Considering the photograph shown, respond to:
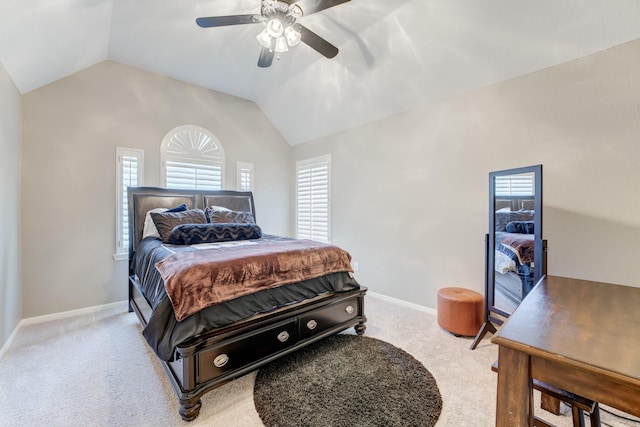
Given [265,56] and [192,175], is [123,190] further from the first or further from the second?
[265,56]

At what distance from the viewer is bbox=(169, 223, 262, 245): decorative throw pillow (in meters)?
2.88

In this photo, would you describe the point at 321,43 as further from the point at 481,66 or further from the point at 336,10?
the point at 481,66

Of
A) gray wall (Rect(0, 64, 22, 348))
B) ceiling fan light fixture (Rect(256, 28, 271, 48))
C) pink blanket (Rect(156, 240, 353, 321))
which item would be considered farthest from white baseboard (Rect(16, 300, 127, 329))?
ceiling fan light fixture (Rect(256, 28, 271, 48))

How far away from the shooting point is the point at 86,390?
6.14 ft

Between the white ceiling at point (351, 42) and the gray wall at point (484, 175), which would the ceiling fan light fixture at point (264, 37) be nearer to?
the white ceiling at point (351, 42)

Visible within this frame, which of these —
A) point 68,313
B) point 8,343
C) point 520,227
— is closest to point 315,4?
point 520,227

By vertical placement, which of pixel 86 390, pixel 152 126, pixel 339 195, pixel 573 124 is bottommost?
pixel 86 390

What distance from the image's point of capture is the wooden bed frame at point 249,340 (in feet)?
5.32

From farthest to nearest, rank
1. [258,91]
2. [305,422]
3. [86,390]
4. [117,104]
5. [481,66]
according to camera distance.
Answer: [258,91], [117,104], [481,66], [86,390], [305,422]

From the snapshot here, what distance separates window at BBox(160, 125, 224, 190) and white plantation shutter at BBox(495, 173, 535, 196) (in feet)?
12.2

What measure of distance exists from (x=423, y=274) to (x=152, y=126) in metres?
4.11

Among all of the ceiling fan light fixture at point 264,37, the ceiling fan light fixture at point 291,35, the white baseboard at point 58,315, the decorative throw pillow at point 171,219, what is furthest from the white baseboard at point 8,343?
the ceiling fan light fixture at point 291,35

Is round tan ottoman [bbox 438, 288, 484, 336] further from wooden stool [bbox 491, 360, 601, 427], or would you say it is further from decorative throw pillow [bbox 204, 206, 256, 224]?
decorative throw pillow [bbox 204, 206, 256, 224]

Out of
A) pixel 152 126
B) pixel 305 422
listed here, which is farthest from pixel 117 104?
pixel 305 422
